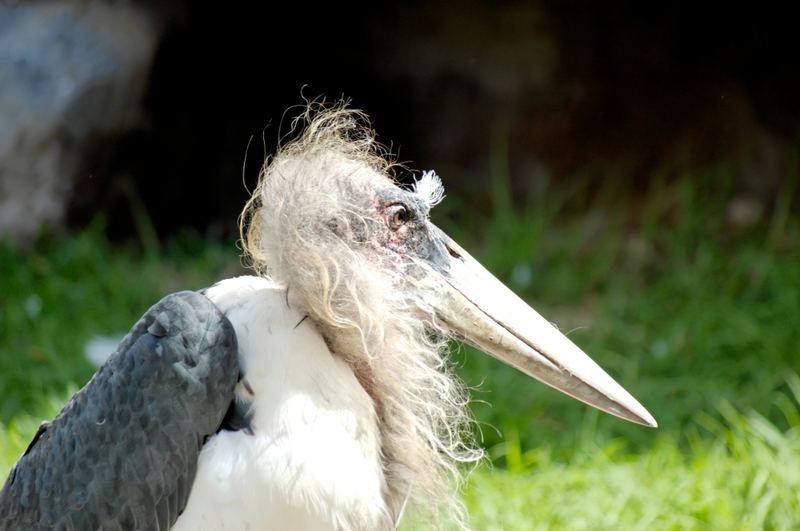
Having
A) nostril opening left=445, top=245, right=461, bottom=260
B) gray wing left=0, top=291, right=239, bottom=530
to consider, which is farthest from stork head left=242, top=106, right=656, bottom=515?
gray wing left=0, top=291, right=239, bottom=530

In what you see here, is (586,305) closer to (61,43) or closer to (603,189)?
(603,189)

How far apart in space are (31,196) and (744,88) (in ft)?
11.7

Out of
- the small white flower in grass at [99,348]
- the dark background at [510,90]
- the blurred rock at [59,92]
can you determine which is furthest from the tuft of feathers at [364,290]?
the dark background at [510,90]

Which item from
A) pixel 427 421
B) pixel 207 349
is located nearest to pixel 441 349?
pixel 427 421

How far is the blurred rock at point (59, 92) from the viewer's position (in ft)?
16.9

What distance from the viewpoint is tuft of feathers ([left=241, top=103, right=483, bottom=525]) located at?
A: 2.22 m

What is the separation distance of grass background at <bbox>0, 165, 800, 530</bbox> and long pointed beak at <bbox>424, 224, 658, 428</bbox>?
740mm

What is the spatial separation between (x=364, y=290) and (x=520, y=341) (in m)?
0.35

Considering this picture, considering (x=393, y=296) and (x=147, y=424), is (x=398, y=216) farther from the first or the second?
(x=147, y=424)

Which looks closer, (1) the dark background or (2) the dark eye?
(2) the dark eye

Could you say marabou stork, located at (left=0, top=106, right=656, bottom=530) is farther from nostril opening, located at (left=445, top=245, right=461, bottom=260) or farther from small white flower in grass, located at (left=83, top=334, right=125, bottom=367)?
small white flower in grass, located at (left=83, top=334, right=125, bottom=367)

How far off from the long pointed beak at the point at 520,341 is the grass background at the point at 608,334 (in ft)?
2.43

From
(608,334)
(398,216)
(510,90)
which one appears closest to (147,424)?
(398,216)

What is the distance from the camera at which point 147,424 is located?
2123 millimetres
